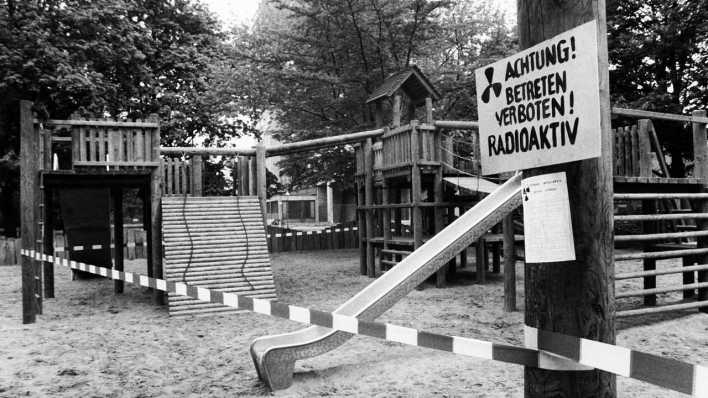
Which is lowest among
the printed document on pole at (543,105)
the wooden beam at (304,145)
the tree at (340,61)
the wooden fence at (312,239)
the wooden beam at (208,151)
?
the wooden fence at (312,239)

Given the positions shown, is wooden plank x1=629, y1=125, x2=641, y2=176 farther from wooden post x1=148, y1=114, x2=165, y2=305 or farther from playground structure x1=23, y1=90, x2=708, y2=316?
wooden post x1=148, y1=114, x2=165, y2=305

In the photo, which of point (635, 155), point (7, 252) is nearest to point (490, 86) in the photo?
point (635, 155)

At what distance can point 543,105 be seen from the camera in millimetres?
2414

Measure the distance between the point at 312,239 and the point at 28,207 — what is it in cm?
1506

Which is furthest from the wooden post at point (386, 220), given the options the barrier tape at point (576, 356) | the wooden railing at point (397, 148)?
the barrier tape at point (576, 356)

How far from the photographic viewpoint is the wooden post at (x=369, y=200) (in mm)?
12305

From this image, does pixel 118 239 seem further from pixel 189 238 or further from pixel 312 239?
pixel 312 239

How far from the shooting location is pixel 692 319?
23.5 ft

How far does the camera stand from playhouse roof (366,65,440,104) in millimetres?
12820

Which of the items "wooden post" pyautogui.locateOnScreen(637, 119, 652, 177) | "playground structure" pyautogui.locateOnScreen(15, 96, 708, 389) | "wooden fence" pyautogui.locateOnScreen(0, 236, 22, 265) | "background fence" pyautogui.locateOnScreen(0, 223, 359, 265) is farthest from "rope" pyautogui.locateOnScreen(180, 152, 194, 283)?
"background fence" pyautogui.locateOnScreen(0, 223, 359, 265)

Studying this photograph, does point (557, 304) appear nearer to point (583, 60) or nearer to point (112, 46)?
point (583, 60)

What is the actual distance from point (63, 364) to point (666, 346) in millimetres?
6293

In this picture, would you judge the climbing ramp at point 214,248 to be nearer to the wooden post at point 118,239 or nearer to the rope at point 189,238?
the rope at point 189,238

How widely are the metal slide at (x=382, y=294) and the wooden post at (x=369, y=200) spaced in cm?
627
